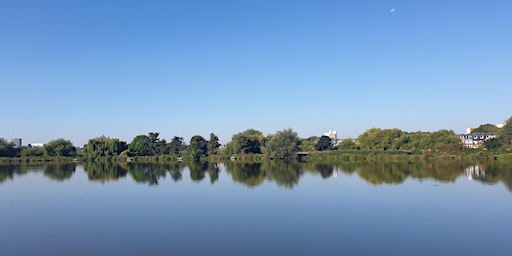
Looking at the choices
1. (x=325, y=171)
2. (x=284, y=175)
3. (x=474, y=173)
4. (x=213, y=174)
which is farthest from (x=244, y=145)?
(x=474, y=173)

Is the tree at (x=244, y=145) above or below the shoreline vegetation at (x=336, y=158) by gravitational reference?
above

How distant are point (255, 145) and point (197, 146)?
11468 mm

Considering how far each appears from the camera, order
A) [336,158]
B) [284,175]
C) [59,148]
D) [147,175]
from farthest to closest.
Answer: [59,148], [336,158], [147,175], [284,175]

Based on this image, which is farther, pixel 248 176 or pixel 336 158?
pixel 336 158

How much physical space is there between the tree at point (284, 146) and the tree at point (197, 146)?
15898 millimetres

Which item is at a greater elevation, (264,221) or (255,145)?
(255,145)

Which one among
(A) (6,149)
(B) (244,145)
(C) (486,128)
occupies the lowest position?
(B) (244,145)

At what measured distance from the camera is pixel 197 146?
73188 millimetres

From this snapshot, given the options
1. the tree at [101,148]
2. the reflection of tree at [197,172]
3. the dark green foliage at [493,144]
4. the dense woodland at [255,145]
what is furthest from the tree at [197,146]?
the dark green foliage at [493,144]

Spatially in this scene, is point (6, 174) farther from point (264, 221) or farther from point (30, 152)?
point (30, 152)

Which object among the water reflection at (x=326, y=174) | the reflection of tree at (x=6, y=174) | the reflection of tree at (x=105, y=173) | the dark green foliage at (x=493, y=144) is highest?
the dark green foliage at (x=493, y=144)

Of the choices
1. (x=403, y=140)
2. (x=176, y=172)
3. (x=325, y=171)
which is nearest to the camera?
(x=325, y=171)

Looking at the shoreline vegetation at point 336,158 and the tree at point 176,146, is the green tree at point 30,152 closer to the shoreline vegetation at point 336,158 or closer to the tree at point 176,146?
the shoreline vegetation at point 336,158

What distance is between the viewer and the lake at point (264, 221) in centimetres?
1015
